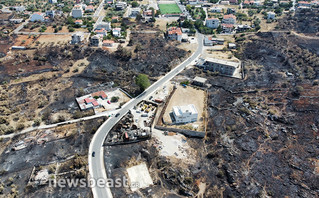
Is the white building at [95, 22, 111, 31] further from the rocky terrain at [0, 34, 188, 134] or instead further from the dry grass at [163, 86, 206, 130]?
the dry grass at [163, 86, 206, 130]

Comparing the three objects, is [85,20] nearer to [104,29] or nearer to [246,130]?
[104,29]

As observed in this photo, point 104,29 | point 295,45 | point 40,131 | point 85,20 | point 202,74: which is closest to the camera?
point 40,131

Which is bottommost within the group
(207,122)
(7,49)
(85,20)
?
(207,122)

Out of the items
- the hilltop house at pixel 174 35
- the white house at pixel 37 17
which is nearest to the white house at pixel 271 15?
the hilltop house at pixel 174 35

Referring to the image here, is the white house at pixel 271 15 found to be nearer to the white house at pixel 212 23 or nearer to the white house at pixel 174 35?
the white house at pixel 212 23

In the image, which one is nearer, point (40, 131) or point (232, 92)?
point (40, 131)

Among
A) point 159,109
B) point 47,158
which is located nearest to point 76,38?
point 159,109

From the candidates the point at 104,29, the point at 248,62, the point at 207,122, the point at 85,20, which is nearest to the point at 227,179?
the point at 207,122
